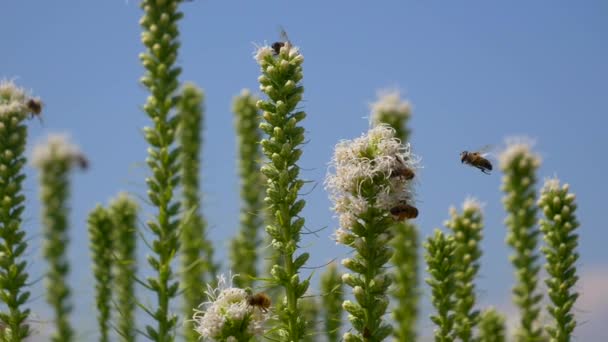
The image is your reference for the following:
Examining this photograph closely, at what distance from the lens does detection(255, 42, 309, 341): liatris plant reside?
6.70 metres

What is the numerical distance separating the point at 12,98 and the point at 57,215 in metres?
7.51

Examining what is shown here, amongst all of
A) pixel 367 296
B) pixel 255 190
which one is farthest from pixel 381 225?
pixel 255 190

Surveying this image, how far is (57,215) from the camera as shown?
16.6 meters

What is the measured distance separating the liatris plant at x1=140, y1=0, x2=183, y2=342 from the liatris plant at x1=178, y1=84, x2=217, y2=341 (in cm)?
305

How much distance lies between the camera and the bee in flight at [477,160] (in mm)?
11250

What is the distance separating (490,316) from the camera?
1183 cm

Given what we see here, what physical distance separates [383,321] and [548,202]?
14.1 feet

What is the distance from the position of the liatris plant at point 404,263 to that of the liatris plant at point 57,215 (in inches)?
228

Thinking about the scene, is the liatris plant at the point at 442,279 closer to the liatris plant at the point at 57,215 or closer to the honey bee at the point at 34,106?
the honey bee at the point at 34,106

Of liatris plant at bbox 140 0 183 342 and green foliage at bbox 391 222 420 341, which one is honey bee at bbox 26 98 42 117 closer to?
liatris plant at bbox 140 0 183 342

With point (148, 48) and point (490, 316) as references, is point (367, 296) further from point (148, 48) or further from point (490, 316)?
point (490, 316)

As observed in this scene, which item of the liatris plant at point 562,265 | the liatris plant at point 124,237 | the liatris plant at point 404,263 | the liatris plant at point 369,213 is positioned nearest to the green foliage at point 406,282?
the liatris plant at point 404,263

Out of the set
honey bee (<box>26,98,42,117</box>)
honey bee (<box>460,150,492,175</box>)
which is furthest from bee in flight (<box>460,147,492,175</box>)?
honey bee (<box>26,98,42,117</box>)

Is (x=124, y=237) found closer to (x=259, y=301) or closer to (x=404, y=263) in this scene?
(x=404, y=263)
